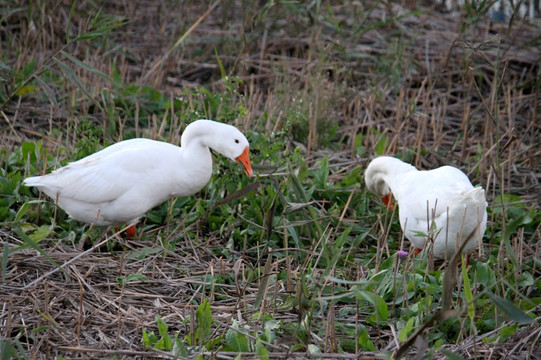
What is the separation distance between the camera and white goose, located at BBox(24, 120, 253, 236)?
4.41 m

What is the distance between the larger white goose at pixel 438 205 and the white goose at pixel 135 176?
3.36 ft

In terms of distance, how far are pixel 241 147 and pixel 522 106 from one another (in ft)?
12.7

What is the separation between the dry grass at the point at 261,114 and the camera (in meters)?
3.61

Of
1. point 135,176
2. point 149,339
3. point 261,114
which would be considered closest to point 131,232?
point 135,176

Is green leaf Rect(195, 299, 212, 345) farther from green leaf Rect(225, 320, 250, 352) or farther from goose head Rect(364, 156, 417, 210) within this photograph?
goose head Rect(364, 156, 417, 210)

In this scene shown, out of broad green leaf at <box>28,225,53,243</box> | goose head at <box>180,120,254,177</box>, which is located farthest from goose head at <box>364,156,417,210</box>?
broad green leaf at <box>28,225,53,243</box>

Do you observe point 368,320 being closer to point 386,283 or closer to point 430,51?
point 386,283

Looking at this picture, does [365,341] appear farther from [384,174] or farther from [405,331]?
[384,174]

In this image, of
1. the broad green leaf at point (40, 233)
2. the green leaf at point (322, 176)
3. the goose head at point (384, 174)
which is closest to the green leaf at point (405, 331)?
the goose head at point (384, 174)

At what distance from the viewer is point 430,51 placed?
8234 millimetres

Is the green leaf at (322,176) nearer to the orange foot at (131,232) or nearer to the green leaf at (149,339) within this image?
the orange foot at (131,232)

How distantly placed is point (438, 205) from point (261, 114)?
249 cm

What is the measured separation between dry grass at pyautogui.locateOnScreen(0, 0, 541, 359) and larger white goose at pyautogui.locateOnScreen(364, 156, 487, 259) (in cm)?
29

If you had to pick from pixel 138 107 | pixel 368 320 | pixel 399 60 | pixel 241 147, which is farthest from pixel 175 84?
pixel 368 320
